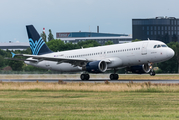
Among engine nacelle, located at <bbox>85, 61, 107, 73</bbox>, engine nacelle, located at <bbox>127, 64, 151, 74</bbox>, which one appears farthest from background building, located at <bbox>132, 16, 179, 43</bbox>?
engine nacelle, located at <bbox>85, 61, 107, 73</bbox>

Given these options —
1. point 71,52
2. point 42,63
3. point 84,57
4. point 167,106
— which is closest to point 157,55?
point 84,57

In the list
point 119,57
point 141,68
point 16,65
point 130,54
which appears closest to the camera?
point 130,54

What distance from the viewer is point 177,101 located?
19375mm

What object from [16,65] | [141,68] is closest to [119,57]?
[141,68]

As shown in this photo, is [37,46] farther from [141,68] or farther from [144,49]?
[144,49]

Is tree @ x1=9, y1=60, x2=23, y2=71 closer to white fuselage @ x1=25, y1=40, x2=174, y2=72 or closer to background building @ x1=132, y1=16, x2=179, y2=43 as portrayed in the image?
white fuselage @ x1=25, y1=40, x2=174, y2=72

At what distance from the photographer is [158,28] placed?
16500 cm

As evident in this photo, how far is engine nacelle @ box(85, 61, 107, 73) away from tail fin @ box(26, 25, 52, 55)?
12.7m

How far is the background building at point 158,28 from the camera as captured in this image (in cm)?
16450

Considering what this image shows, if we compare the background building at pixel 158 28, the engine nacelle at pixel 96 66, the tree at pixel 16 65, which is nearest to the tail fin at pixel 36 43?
the engine nacelle at pixel 96 66

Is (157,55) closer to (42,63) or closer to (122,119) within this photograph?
(42,63)

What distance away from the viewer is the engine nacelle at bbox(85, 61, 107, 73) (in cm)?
4134

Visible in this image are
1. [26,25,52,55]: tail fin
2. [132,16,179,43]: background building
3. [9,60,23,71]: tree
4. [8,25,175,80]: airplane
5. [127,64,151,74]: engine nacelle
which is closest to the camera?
[8,25,175,80]: airplane

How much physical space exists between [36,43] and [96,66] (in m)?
15.2
